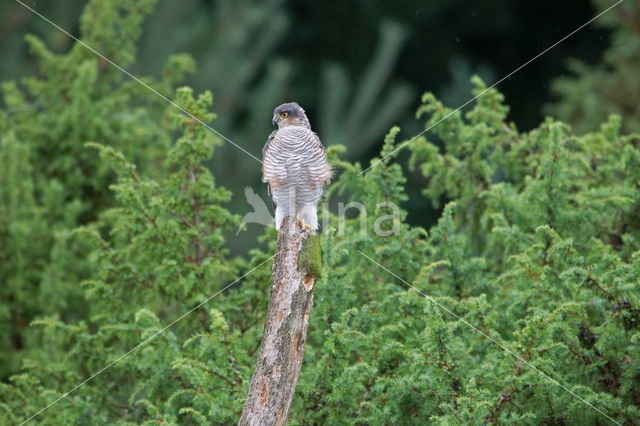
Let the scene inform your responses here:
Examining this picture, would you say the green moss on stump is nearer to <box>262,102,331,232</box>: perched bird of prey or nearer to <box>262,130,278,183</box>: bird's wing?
<box>262,102,331,232</box>: perched bird of prey

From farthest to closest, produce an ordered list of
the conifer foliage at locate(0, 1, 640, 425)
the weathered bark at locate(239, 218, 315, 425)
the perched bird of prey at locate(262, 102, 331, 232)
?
the perched bird of prey at locate(262, 102, 331, 232)
the conifer foliage at locate(0, 1, 640, 425)
the weathered bark at locate(239, 218, 315, 425)

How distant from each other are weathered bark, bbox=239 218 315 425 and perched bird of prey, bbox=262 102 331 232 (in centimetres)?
76

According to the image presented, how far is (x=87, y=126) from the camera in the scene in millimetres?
7902

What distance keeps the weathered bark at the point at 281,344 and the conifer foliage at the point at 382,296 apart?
1.23 feet

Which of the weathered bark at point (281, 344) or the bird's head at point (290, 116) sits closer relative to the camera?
the weathered bark at point (281, 344)

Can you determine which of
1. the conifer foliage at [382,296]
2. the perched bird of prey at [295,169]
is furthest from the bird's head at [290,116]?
the conifer foliage at [382,296]

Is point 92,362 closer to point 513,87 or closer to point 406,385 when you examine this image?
point 406,385

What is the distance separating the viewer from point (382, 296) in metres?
5.43

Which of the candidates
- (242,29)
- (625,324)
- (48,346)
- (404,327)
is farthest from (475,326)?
(242,29)

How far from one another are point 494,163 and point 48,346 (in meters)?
3.38

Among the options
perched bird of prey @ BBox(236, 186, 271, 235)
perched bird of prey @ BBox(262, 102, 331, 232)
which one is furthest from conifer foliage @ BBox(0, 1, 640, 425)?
perched bird of prey @ BBox(262, 102, 331, 232)

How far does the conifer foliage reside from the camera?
14.8 feet

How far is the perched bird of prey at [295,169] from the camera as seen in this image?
5.07 m

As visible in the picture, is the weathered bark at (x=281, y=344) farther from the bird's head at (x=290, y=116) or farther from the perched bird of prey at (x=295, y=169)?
the bird's head at (x=290, y=116)
